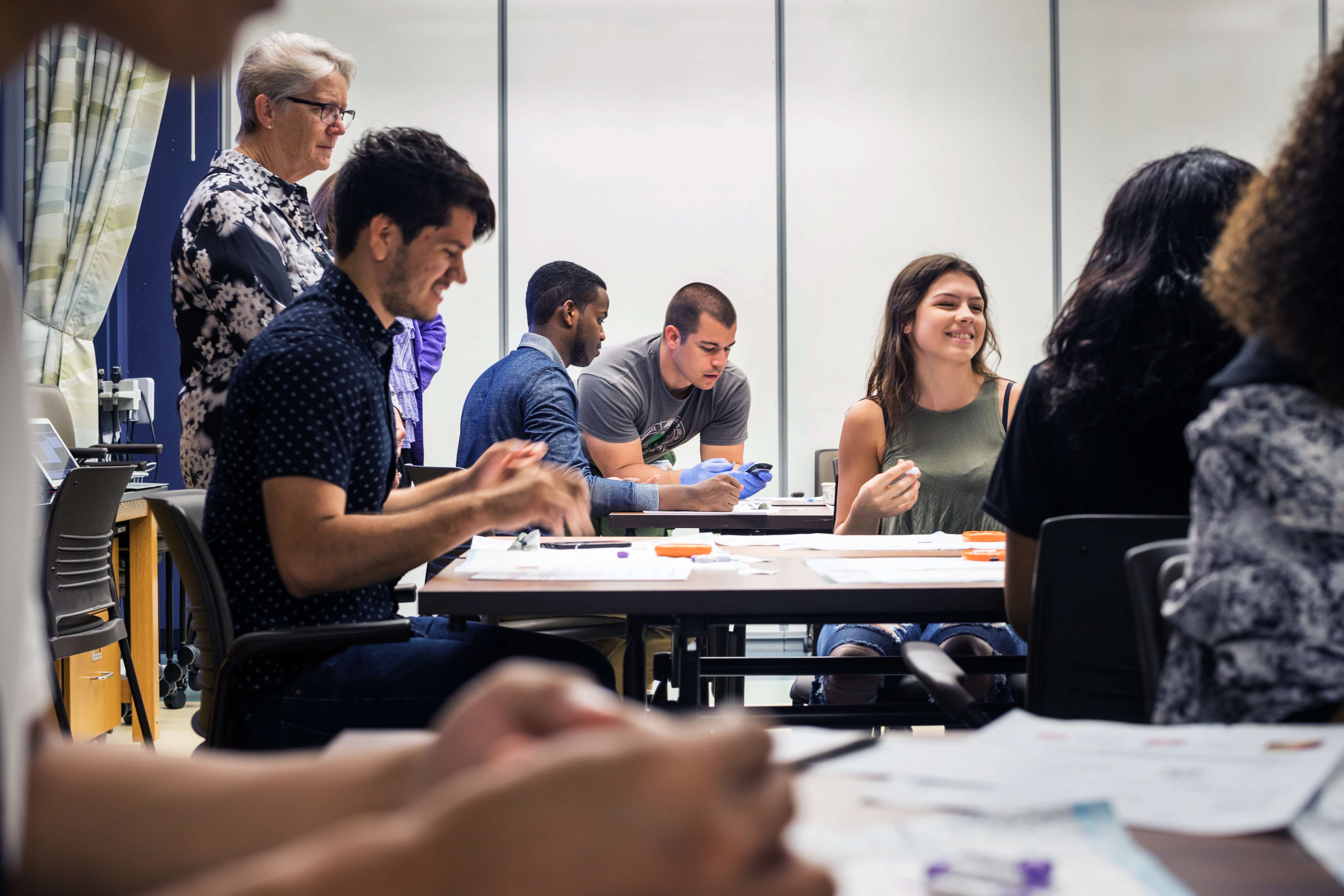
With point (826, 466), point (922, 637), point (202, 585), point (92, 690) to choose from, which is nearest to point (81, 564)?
point (92, 690)

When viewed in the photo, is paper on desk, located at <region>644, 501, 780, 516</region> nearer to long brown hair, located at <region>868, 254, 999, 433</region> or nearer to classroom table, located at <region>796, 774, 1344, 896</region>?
long brown hair, located at <region>868, 254, 999, 433</region>

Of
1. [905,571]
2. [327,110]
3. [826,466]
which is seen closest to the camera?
[905,571]

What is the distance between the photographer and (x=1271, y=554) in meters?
0.80

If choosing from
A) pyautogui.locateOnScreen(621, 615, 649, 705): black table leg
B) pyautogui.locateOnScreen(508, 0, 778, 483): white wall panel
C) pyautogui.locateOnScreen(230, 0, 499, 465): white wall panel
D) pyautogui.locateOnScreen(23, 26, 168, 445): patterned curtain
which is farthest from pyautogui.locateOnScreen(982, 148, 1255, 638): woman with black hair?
pyautogui.locateOnScreen(230, 0, 499, 465): white wall panel

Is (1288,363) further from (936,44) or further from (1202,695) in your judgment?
(936,44)

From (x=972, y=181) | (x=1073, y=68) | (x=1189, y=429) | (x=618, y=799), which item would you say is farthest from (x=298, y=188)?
(x=1073, y=68)

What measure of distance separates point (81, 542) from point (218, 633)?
1689 millimetres

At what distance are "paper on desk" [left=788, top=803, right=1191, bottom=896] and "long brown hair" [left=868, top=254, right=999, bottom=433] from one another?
2.13m

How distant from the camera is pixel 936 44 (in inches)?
219

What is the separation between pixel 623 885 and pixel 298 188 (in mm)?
2327

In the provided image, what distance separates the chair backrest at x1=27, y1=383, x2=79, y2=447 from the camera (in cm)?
355

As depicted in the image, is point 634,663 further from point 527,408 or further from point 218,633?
point 527,408

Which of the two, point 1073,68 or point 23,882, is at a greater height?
point 1073,68

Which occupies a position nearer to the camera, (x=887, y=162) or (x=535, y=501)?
(x=535, y=501)
